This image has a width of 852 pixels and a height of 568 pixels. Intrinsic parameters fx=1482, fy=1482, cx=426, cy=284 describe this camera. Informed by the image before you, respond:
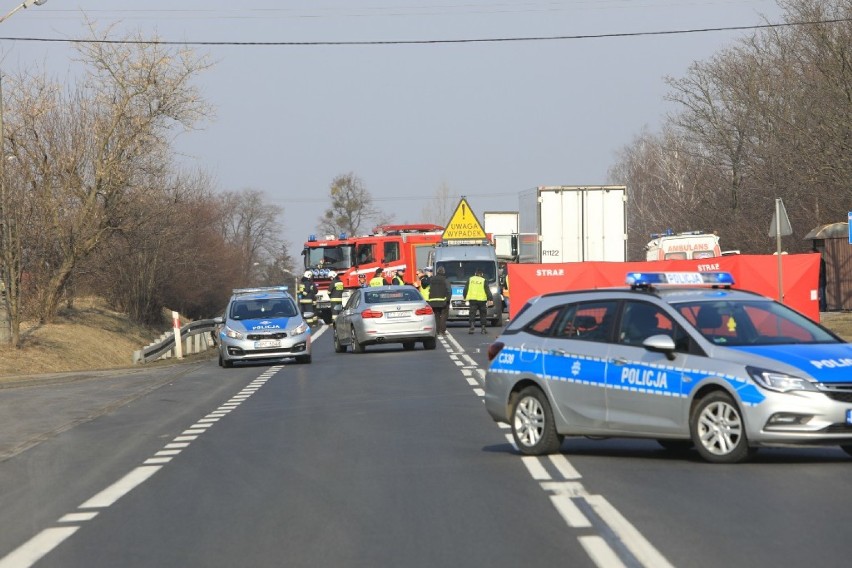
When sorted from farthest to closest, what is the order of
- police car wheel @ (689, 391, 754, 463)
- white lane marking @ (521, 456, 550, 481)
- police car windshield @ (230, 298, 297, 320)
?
police car windshield @ (230, 298, 297, 320) < police car wheel @ (689, 391, 754, 463) < white lane marking @ (521, 456, 550, 481)

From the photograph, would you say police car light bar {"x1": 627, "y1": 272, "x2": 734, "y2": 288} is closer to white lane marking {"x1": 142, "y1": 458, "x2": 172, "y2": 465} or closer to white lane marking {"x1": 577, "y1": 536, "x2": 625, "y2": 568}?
white lane marking {"x1": 142, "y1": 458, "x2": 172, "y2": 465}

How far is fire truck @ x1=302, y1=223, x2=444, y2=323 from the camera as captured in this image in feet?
188

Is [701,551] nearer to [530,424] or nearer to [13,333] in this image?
[530,424]

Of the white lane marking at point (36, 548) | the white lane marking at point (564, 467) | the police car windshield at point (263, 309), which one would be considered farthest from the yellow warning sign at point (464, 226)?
the white lane marking at point (36, 548)

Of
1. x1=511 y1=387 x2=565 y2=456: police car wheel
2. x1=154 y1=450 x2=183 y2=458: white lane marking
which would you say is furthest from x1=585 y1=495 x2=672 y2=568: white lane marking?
x1=154 y1=450 x2=183 y2=458: white lane marking

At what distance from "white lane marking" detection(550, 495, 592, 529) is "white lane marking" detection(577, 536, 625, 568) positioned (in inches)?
19.4

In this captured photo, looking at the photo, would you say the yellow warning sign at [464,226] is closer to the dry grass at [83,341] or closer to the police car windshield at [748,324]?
the dry grass at [83,341]

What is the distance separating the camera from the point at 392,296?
3350 cm

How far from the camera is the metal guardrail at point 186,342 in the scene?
3572 cm

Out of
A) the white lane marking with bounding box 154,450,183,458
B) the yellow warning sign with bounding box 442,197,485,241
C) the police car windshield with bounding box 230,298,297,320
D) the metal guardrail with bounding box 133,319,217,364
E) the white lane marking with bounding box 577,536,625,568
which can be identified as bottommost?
the metal guardrail with bounding box 133,319,217,364

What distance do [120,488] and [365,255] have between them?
4595cm

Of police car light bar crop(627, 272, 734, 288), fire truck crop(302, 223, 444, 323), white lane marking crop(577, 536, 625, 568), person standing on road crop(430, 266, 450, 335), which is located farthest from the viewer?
fire truck crop(302, 223, 444, 323)

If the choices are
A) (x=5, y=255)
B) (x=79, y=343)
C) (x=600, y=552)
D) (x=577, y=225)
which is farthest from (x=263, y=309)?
(x=600, y=552)

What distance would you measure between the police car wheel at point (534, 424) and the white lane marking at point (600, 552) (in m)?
4.52
